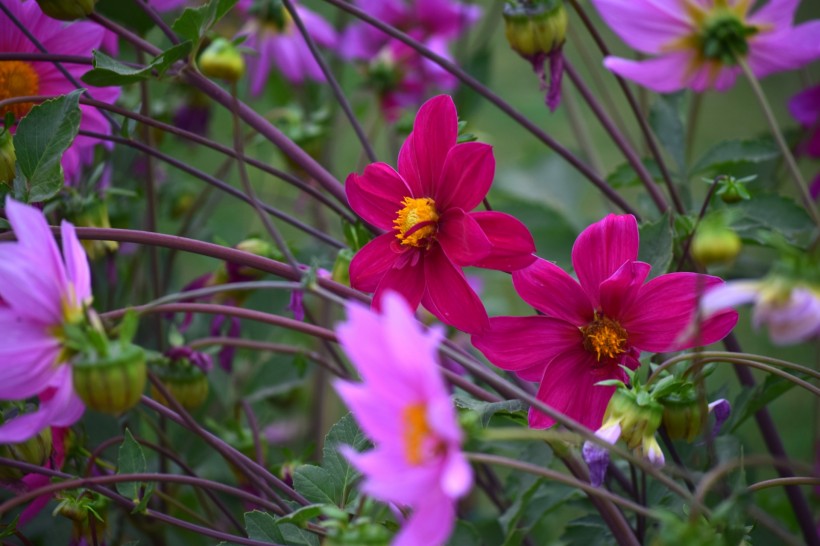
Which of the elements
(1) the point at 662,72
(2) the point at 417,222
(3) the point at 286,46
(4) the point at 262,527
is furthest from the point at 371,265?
(3) the point at 286,46

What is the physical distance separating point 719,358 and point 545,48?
0.82 ft

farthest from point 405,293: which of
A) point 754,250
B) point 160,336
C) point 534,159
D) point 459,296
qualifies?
point 754,250

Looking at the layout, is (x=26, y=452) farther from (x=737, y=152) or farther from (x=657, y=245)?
(x=737, y=152)

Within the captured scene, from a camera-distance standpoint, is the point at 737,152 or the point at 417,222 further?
the point at 737,152

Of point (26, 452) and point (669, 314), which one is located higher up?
point (669, 314)

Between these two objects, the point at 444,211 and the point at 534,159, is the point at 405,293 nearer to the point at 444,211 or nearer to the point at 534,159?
the point at 444,211

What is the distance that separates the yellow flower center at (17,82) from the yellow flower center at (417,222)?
252 millimetres

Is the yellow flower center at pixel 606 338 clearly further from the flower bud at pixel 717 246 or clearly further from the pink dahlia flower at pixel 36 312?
the pink dahlia flower at pixel 36 312

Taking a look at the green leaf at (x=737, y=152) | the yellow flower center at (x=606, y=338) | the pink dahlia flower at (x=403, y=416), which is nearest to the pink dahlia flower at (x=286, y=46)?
the green leaf at (x=737, y=152)

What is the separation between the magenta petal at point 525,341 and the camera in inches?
17.2

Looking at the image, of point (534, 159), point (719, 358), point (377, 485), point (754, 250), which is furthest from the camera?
point (754, 250)

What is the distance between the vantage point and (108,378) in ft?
1.04

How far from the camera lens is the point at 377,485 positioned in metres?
0.26

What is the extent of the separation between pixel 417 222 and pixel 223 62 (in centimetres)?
14
